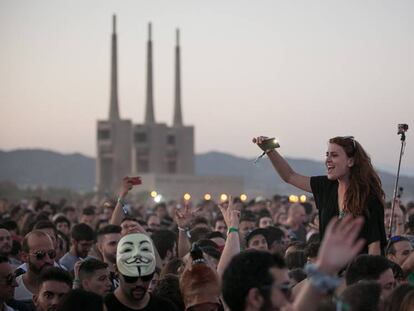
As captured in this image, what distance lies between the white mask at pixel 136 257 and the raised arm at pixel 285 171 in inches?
68.3

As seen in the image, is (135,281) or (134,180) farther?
(134,180)

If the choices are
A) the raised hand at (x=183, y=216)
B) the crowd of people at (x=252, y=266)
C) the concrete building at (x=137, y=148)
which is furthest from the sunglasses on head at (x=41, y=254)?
the concrete building at (x=137, y=148)

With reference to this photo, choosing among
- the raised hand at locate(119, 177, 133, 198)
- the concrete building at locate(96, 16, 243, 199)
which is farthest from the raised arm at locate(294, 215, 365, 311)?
the concrete building at locate(96, 16, 243, 199)

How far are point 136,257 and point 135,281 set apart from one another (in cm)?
22

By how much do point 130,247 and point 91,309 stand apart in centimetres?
85

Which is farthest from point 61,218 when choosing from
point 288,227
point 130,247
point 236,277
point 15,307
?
point 236,277

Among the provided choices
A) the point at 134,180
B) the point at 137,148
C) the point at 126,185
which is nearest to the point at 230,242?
the point at 126,185

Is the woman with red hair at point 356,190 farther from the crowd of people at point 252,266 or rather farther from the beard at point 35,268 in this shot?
the beard at point 35,268

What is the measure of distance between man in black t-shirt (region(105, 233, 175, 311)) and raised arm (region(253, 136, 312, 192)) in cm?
178

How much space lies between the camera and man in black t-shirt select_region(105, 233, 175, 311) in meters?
8.20

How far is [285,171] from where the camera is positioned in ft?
32.5

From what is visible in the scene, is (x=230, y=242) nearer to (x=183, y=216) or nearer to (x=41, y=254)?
(x=41, y=254)

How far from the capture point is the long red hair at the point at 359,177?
30.8 ft

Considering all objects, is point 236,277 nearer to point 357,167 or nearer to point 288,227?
point 357,167
